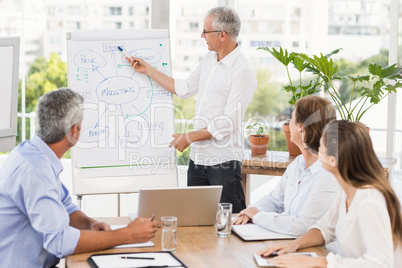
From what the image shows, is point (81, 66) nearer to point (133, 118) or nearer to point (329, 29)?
point (133, 118)

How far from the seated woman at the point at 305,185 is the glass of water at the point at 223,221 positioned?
0.59 ft

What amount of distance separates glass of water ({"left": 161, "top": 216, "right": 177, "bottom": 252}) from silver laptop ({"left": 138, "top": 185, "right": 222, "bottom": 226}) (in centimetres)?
17

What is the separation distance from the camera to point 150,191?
2127 mm

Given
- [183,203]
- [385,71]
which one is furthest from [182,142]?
[385,71]

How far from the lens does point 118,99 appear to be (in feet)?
10.4

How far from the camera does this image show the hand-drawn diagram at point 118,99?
312 centimetres

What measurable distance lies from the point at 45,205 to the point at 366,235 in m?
1.07

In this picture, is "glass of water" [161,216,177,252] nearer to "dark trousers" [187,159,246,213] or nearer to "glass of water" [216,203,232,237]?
"glass of water" [216,203,232,237]

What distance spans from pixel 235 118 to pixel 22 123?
9.49 ft

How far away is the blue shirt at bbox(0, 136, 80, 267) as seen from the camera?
74.2 inches

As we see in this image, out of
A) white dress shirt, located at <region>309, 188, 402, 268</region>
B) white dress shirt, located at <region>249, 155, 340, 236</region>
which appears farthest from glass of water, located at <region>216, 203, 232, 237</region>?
white dress shirt, located at <region>309, 188, 402, 268</region>

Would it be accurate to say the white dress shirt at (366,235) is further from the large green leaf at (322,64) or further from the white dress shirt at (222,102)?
the large green leaf at (322,64)

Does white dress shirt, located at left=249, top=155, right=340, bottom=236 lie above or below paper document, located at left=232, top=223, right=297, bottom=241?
above

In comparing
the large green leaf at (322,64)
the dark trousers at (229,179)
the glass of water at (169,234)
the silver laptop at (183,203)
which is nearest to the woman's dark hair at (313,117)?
the silver laptop at (183,203)
